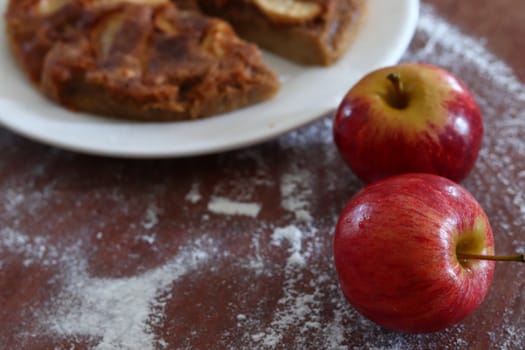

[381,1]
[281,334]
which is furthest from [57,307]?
[381,1]

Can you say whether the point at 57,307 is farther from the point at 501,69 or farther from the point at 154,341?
the point at 501,69

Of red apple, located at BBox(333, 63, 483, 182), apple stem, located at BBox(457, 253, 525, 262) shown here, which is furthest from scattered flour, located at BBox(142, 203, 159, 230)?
apple stem, located at BBox(457, 253, 525, 262)

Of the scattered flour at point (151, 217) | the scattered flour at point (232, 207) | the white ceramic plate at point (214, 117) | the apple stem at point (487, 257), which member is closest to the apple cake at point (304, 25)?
the white ceramic plate at point (214, 117)

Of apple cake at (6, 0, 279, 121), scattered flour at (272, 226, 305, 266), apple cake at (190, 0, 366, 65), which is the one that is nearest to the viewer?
scattered flour at (272, 226, 305, 266)

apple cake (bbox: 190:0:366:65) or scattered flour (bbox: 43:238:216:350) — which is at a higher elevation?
apple cake (bbox: 190:0:366:65)

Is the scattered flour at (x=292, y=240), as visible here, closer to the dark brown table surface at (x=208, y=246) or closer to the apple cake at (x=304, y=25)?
the dark brown table surface at (x=208, y=246)

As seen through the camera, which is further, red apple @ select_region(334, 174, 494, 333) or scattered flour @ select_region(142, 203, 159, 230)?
scattered flour @ select_region(142, 203, 159, 230)

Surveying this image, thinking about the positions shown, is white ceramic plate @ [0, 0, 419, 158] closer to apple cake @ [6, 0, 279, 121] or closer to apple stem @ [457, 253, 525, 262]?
apple cake @ [6, 0, 279, 121]
